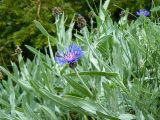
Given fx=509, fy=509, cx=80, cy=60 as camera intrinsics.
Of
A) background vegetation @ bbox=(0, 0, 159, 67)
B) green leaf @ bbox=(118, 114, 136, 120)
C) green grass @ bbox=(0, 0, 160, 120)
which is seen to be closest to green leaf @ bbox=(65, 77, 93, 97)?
green grass @ bbox=(0, 0, 160, 120)

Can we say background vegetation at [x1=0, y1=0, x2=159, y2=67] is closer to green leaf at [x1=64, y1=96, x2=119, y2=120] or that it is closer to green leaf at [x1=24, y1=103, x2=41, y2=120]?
green leaf at [x1=24, y1=103, x2=41, y2=120]

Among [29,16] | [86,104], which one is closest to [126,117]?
[86,104]

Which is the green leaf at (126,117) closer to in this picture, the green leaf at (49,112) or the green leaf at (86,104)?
the green leaf at (86,104)

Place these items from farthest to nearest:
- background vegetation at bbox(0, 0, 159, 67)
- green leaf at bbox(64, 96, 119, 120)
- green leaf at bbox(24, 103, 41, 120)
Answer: background vegetation at bbox(0, 0, 159, 67) < green leaf at bbox(24, 103, 41, 120) < green leaf at bbox(64, 96, 119, 120)

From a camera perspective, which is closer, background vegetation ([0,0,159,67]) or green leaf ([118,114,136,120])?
green leaf ([118,114,136,120])

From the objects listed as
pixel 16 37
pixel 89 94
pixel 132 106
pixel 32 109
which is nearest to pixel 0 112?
pixel 32 109

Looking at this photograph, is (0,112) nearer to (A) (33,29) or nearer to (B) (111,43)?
(B) (111,43)

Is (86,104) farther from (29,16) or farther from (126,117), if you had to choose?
(29,16)

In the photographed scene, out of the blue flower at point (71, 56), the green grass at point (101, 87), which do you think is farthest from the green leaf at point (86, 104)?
the blue flower at point (71, 56)
